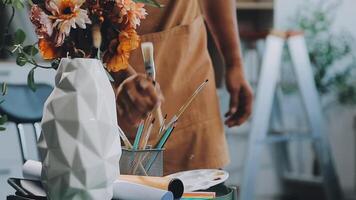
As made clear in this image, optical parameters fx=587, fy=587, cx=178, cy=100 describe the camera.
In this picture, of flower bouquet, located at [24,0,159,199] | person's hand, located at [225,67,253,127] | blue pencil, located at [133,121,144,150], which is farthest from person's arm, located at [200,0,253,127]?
flower bouquet, located at [24,0,159,199]

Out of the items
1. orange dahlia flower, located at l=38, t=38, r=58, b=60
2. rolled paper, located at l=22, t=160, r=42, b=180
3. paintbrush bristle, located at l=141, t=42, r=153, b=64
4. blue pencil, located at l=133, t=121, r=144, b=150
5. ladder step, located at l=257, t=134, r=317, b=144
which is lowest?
ladder step, located at l=257, t=134, r=317, b=144

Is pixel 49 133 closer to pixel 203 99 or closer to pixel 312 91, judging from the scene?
pixel 203 99

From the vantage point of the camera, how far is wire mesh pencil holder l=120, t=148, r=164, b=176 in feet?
3.73

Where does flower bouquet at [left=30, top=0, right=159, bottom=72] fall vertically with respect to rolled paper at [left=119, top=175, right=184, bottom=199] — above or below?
above

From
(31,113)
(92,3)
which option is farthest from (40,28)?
(31,113)

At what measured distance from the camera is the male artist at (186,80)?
145 cm

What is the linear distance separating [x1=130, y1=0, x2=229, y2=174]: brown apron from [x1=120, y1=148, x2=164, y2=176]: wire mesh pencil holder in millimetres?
279

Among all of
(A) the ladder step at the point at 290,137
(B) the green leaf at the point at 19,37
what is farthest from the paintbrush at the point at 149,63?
(A) the ladder step at the point at 290,137

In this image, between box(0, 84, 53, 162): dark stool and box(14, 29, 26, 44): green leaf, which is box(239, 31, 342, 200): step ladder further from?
box(14, 29, 26, 44): green leaf

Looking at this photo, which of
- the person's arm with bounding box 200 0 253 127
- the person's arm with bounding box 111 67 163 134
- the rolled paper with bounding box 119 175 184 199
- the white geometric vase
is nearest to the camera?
the white geometric vase

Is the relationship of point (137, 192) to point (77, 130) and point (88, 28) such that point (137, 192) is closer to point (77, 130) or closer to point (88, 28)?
point (77, 130)

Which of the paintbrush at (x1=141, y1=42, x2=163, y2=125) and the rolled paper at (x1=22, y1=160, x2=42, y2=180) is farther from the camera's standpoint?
the paintbrush at (x1=141, y1=42, x2=163, y2=125)

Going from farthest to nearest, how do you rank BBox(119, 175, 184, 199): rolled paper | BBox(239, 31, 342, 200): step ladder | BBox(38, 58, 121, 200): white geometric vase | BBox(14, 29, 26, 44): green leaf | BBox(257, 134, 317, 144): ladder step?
BBox(257, 134, 317, 144): ladder step < BBox(239, 31, 342, 200): step ladder < BBox(14, 29, 26, 44): green leaf < BBox(119, 175, 184, 199): rolled paper < BBox(38, 58, 121, 200): white geometric vase

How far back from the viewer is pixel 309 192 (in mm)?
→ 2281
